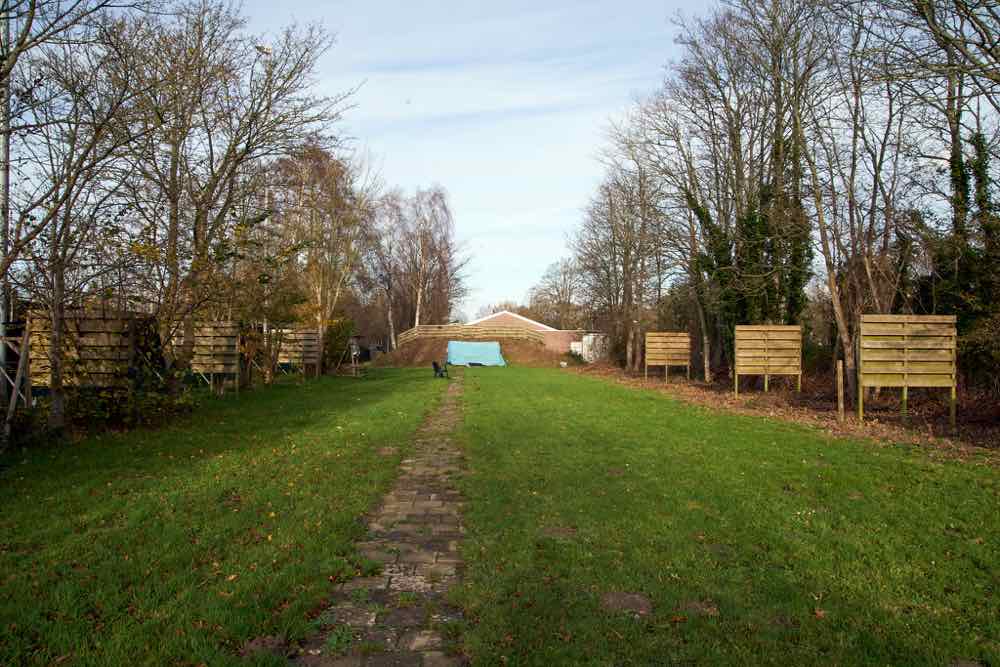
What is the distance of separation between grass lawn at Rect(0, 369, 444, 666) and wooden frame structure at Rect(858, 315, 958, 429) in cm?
920

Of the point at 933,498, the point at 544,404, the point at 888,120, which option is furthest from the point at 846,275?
the point at 933,498

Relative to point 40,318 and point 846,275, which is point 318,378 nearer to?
point 40,318

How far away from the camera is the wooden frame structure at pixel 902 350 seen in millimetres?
12102

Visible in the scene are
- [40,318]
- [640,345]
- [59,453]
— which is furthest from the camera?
[640,345]

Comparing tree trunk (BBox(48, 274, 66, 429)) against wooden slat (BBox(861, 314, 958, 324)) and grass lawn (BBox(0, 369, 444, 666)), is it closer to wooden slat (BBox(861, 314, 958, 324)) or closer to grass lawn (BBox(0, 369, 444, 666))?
grass lawn (BBox(0, 369, 444, 666))

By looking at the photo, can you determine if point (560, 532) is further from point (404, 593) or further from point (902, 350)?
point (902, 350)

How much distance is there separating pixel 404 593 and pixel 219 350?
49.3 feet

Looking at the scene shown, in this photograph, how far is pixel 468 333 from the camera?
164 feet

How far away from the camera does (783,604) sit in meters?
3.72

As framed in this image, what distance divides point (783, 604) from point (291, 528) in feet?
11.7

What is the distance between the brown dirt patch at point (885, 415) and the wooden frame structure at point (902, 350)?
2.74 ft

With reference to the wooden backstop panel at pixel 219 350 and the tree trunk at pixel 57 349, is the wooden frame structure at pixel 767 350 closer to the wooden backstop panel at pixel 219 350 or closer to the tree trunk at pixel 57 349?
the wooden backstop panel at pixel 219 350

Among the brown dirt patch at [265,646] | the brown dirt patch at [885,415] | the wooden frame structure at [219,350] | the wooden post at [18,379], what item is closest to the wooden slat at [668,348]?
the brown dirt patch at [885,415]

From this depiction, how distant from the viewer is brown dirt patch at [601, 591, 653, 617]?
3670 mm
